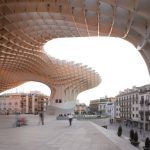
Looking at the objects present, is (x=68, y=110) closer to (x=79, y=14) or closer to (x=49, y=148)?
(x=79, y=14)

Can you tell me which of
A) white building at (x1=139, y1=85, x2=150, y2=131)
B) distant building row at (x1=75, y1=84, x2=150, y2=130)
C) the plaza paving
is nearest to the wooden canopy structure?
the plaza paving

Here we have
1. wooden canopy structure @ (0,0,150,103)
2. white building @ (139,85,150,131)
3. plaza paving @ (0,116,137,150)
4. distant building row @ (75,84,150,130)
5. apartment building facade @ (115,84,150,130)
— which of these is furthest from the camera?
apartment building facade @ (115,84,150,130)

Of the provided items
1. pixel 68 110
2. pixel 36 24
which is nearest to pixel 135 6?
pixel 36 24

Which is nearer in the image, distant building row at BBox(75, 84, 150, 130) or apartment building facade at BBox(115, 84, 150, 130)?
distant building row at BBox(75, 84, 150, 130)

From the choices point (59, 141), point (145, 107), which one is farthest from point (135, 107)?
point (59, 141)

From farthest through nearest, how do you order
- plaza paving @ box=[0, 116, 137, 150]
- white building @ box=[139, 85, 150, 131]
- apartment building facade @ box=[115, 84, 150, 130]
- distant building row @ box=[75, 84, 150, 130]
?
1. apartment building facade @ box=[115, 84, 150, 130]
2. distant building row @ box=[75, 84, 150, 130]
3. white building @ box=[139, 85, 150, 131]
4. plaza paving @ box=[0, 116, 137, 150]

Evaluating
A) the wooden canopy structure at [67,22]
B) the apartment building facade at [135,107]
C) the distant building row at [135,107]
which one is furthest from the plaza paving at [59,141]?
the apartment building facade at [135,107]

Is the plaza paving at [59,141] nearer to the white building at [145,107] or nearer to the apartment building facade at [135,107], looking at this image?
the white building at [145,107]

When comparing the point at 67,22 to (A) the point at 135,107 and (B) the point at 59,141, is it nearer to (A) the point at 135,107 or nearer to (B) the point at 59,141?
(B) the point at 59,141

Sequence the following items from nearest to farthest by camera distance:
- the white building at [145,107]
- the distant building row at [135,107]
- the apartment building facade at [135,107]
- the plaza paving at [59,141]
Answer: the plaza paving at [59,141]
the white building at [145,107]
the distant building row at [135,107]
the apartment building facade at [135,107]

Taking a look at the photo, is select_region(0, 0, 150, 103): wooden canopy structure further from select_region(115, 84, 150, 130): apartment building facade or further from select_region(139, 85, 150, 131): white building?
select_region(115, 84, 150, 130): apartment building facade

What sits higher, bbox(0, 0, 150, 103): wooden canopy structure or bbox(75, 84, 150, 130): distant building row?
bbox(0, 0, 150, 103): wooden canopy structure

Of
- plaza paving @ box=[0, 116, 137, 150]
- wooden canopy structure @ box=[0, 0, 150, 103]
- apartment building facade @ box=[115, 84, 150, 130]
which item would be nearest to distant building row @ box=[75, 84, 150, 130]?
apartment building facade @ box=[115, 84, 150, 130]

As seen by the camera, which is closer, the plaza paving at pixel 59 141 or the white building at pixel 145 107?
the plaza paving at pixel 59 141
